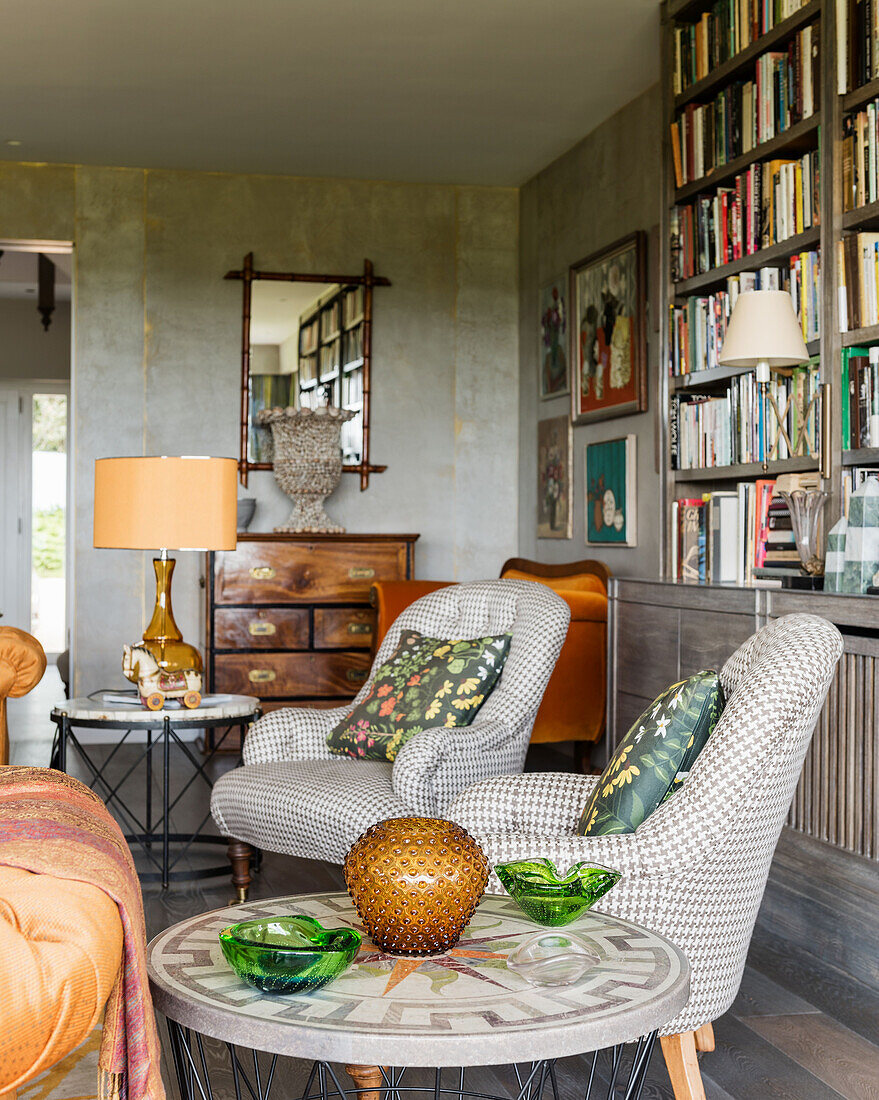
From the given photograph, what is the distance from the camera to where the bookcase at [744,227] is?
318cm

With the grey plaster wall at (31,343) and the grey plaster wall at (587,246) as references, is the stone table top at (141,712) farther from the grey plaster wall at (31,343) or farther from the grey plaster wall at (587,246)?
the grey plaster wall at (31,343)

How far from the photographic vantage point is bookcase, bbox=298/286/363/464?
6.39 m

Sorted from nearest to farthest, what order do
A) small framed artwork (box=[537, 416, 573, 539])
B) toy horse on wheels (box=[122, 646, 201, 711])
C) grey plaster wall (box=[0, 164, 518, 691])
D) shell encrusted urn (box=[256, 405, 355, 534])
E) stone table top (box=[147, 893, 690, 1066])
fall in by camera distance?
1. stone table top (box=[147, 893, 690, 1066])
2. toy horse on wheels (box=[122, 646, 201, 711])
3. small framed artwork (box=[537, 416, 573, 539])
4. shell encrusted urn (box=[256, 405, 355, 534])
5. grey plaster wall (box=[0, 164, 518, 691])

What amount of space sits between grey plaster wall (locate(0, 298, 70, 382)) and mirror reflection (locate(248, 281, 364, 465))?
4.65 metres

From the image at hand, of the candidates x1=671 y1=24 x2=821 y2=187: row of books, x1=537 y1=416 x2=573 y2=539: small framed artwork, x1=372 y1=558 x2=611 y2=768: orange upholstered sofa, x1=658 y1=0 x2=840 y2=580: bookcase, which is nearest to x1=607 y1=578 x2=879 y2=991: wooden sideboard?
x1=658 y1=0 x2=840 y2=580: bookcase

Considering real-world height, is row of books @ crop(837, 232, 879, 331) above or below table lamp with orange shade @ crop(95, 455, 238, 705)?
above

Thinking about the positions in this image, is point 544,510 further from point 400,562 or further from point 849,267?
point 849,267

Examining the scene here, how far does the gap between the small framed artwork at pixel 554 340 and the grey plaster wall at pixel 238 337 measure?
0.46 metres

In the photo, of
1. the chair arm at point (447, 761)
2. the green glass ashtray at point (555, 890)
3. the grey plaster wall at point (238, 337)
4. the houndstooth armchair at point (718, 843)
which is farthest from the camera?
the grey plaster wall at point (238, 337)

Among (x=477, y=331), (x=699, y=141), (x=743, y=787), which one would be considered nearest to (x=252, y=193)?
(x=477, y=331)

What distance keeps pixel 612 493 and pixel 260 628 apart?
1.77 meters

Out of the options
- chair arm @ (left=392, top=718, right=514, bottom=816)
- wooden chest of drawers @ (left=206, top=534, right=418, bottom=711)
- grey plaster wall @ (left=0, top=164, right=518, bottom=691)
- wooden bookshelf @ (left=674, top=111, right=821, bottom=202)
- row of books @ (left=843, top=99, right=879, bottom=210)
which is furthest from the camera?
grey plaster wall @ (left=0, top=164, right=518, bottom=691)

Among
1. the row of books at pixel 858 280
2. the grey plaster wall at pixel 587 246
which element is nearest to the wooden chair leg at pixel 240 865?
the row of books at pixel 858 280

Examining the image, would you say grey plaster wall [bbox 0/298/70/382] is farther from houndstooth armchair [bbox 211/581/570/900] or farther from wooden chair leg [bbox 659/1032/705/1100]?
wooden chair leg [bbox 659/1032/705/1100]
